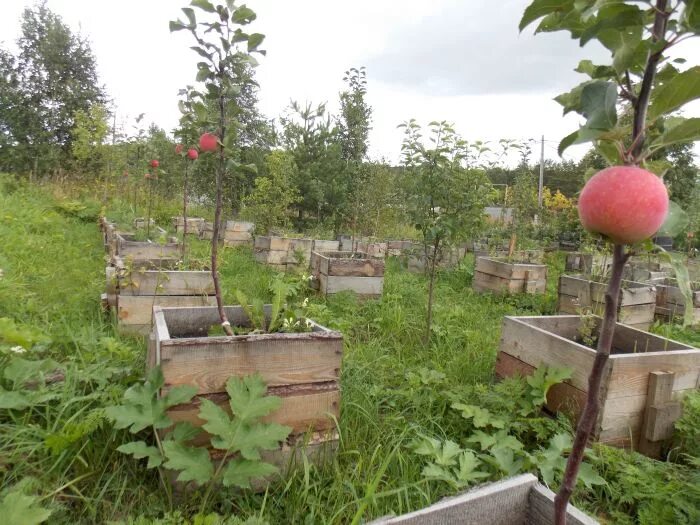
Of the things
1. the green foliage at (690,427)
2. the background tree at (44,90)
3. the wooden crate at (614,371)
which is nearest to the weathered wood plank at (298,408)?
the wooden crate at (614,371)

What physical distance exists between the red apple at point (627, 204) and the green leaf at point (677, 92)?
0.14m

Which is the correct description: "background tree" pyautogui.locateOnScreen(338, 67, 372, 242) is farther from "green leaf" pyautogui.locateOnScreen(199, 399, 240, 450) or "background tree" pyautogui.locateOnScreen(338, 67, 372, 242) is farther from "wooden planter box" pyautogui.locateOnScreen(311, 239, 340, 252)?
"green leaf" pyautogui.locateOnScreen(199, 399, 240, 450)

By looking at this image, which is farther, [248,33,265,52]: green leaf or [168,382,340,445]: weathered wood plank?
[248,33,265,52]: green leaf

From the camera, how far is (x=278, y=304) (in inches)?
89.7

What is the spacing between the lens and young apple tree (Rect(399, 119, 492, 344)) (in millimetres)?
4016

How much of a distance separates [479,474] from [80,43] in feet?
90.3

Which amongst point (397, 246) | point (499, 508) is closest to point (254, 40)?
point (499, 508)

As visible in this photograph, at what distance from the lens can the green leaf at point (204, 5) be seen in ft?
6.02

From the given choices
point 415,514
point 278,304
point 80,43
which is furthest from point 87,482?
point 80,43

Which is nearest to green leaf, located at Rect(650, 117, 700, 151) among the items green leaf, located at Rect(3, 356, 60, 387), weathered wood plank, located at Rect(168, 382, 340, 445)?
weathered wood plank, located at Rect(168, 382, 340, 445)

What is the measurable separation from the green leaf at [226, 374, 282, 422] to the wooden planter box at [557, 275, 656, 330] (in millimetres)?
3495

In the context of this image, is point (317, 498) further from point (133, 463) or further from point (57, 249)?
point (57, 249)

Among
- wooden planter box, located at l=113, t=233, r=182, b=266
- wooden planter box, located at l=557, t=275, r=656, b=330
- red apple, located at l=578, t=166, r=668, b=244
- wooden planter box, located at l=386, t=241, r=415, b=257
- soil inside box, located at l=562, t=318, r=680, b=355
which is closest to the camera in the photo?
red apple, located at l=578, t=166, r=668, b=244

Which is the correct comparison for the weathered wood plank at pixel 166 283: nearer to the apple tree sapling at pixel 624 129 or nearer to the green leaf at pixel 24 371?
the green leaf at pixel 24 371
